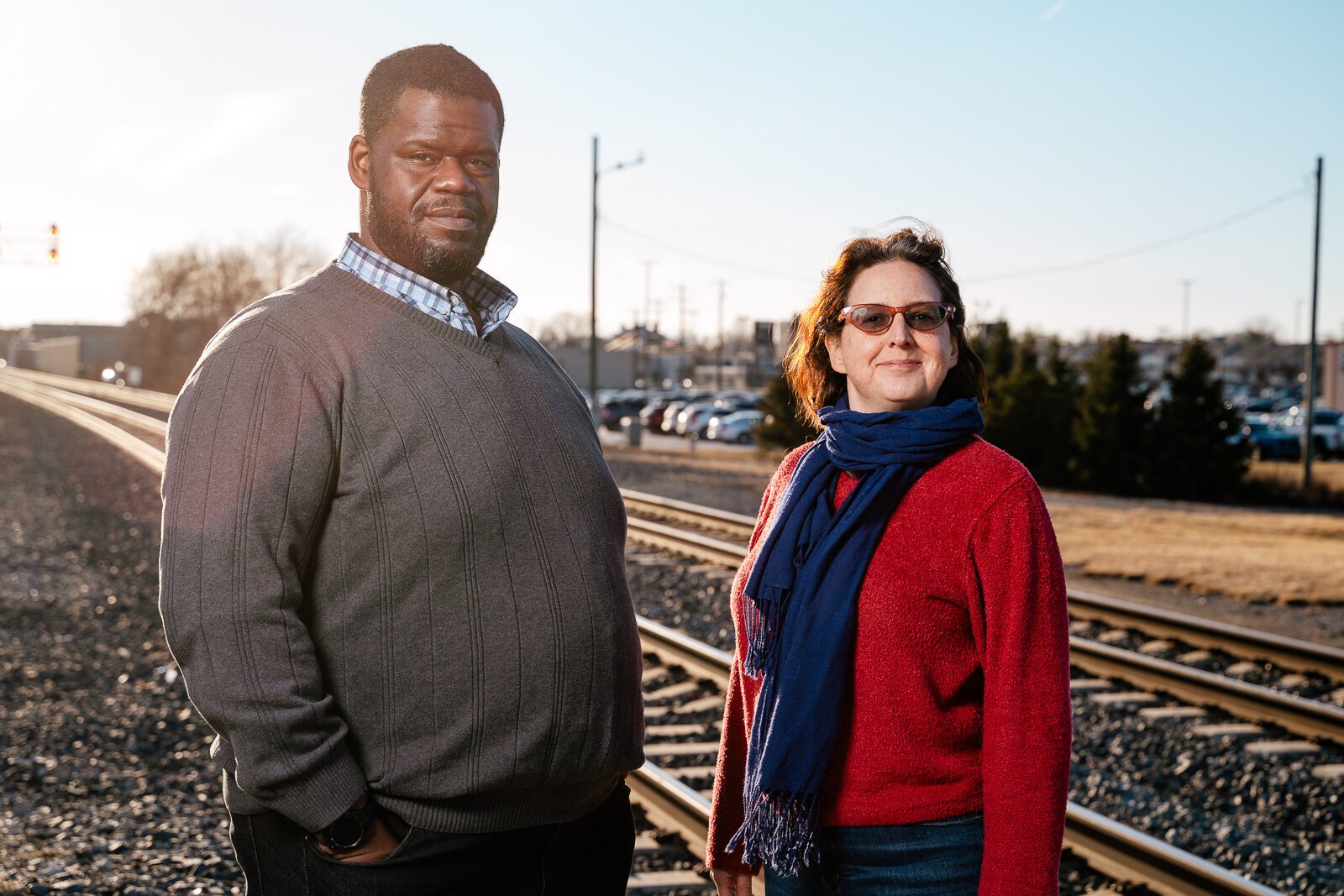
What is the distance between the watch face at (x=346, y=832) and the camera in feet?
7.43

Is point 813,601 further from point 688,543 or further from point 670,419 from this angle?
point 670,419

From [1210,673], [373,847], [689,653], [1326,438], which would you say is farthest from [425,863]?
[1326,438]

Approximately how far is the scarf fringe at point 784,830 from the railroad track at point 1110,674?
2.46 metres

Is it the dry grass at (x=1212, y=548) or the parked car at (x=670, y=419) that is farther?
the parked car at (x=670, y=419)

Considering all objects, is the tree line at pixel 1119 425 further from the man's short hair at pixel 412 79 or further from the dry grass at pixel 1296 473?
the man's short hair at pixel 412 79

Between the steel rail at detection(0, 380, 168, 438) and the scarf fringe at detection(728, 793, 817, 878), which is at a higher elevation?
the steel rail at detection(0, 380, 168, 438)

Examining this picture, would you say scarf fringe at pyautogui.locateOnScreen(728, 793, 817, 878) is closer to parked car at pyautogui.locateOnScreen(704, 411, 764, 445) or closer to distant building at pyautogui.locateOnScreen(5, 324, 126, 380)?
parked car at pyautogui.locateOnScreen(704, 411, 764, 445)

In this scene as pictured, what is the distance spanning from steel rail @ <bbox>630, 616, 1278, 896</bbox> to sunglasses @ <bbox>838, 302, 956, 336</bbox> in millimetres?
2542

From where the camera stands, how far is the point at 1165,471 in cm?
2409

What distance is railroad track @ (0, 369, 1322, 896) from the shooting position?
188 inches

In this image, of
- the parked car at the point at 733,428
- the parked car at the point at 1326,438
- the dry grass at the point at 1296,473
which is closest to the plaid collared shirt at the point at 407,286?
the dry grass at the point at 1296,473

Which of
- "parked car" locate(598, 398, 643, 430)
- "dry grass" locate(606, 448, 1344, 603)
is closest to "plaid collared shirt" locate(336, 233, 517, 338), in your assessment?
"dry grass" locate(606, 448, 1344, 603)

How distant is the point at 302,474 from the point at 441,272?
579 millimetres

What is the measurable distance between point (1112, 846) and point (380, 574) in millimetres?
3763
